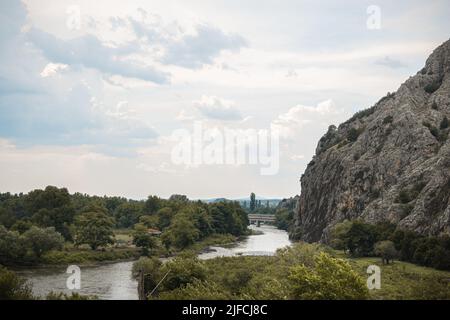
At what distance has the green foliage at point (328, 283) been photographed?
39.8 m

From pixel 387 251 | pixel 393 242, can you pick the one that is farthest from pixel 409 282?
pixel 393 242

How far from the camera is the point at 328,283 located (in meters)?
40.2

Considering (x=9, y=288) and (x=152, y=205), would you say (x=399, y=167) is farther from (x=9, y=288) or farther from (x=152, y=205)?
(x=152, y=205)

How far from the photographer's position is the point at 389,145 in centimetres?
12244

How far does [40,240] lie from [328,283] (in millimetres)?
71081

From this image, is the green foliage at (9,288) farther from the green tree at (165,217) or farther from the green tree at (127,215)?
the green tree at (127,215)

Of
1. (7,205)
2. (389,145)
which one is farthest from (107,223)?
(389,145)

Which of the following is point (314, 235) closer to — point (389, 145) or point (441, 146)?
point (389, 145)

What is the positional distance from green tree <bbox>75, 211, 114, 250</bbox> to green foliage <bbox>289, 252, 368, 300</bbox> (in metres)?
75.5

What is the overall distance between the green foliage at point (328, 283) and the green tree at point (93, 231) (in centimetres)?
7552

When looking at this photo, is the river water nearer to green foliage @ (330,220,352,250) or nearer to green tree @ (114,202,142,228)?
green foliage @ (330,220,352,250)

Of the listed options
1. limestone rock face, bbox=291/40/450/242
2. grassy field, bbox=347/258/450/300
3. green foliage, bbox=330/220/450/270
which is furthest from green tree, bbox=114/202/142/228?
grassy field, bbox=347/258/450/300

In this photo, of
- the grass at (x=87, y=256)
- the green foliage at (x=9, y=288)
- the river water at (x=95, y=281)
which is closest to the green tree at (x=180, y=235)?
the grass at (x=87, y=256)

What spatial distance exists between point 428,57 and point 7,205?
472ft
